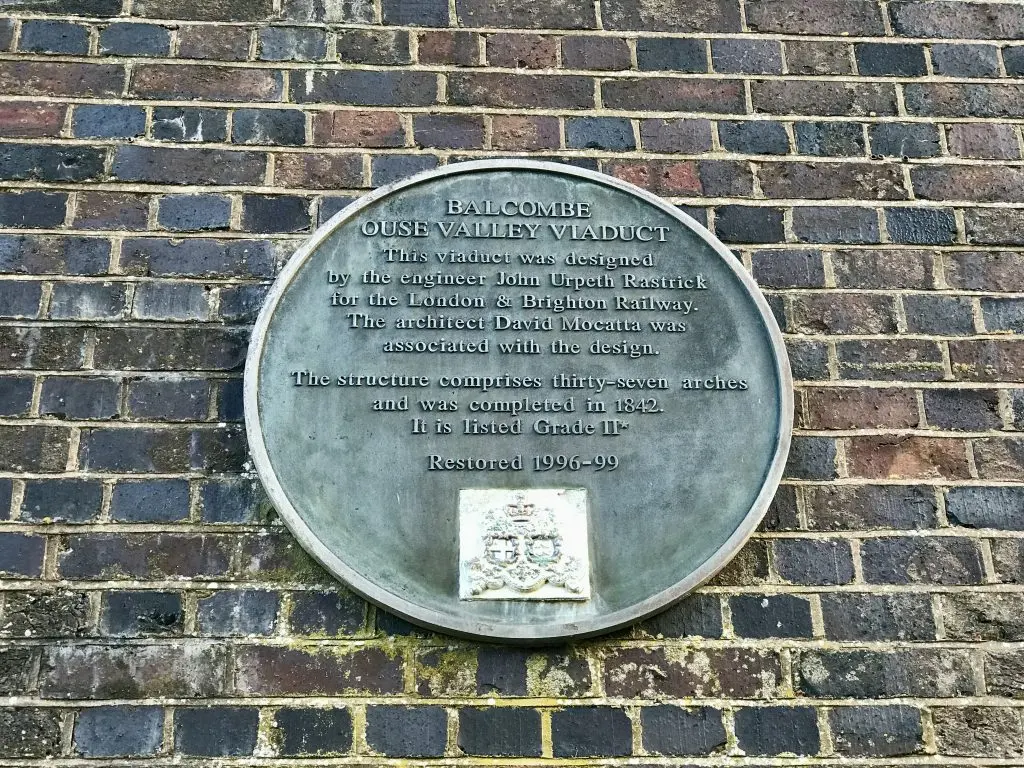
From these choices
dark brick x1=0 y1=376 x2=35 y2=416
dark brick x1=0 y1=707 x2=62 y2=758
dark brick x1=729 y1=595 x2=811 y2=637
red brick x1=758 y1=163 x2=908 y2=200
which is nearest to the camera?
dark brick x1=0 y1=707 x2=62 y2=758

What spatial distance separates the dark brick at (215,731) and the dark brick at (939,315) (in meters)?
2.24

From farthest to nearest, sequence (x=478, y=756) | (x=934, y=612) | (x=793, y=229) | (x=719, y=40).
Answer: (x=719, y=40) < (x=793, y=229) < (x=934, y=612) < (x=478, y=756)

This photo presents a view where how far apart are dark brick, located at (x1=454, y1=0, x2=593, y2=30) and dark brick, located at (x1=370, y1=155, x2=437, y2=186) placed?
21.7 inches

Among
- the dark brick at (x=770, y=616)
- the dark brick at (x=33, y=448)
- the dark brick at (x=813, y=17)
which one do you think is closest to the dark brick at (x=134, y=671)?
the dark brick at (x=33, y=448)

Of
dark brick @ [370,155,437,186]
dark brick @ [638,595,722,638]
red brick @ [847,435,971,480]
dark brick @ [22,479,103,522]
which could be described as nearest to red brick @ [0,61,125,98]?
dark brick @ [370,155,437,186]

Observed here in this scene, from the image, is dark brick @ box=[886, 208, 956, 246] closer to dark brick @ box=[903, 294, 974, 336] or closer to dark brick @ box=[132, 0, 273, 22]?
dark brick @ box=[903, 294, 974, 336]

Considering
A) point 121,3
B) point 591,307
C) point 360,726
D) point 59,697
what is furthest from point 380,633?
point 121,3

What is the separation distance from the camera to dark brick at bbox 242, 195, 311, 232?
3.51 metres

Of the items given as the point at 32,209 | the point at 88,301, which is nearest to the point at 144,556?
the point at 88,301

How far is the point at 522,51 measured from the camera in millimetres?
3826

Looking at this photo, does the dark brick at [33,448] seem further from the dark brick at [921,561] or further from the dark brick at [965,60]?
the dark brick at [965,60]

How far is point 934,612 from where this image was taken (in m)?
3.17

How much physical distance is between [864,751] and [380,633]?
4.26 feet

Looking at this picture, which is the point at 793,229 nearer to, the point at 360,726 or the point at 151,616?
the point at 360,726
